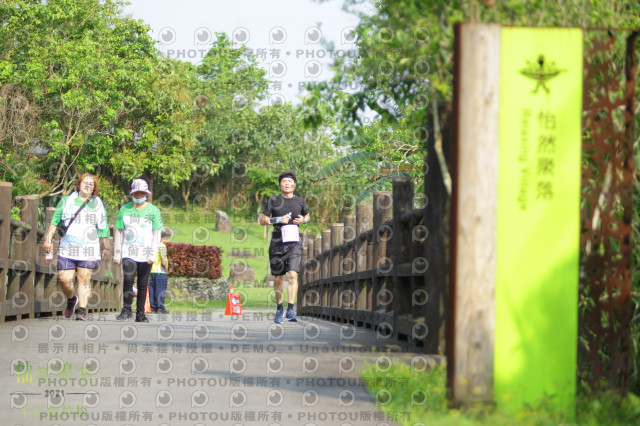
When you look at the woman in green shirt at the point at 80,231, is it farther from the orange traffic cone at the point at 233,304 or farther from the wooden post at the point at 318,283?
the orange traffic cone at the point at 233,304

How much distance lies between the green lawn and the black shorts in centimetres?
2785

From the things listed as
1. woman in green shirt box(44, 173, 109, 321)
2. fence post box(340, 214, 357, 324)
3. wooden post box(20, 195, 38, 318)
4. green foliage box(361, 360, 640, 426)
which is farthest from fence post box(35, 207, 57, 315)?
green foliage box(361, 360, 640, 426)

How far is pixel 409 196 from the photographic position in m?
8.16

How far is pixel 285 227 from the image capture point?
11.5 m

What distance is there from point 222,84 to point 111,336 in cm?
6127

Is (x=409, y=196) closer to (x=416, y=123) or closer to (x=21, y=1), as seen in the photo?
(x=416, y=123)

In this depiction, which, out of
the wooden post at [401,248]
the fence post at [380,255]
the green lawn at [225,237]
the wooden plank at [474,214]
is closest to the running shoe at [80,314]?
the fence post at [380,255]

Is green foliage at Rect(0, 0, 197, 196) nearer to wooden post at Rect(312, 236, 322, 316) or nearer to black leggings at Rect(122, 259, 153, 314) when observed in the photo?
wooden post at Rect(312, 236, 322, 316)

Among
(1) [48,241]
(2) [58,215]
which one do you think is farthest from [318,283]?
(1) [48,241]

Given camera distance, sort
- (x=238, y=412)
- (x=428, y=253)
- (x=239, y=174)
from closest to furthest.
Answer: (x=238, y=412) < (x=428, y=253) < (x=239, y=174)

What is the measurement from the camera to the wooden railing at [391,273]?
19.3ft

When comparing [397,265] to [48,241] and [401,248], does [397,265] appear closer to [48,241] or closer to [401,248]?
[401,248]

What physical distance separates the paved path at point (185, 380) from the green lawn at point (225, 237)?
32038 mm

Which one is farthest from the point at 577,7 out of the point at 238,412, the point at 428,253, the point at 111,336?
the point at 111,336
